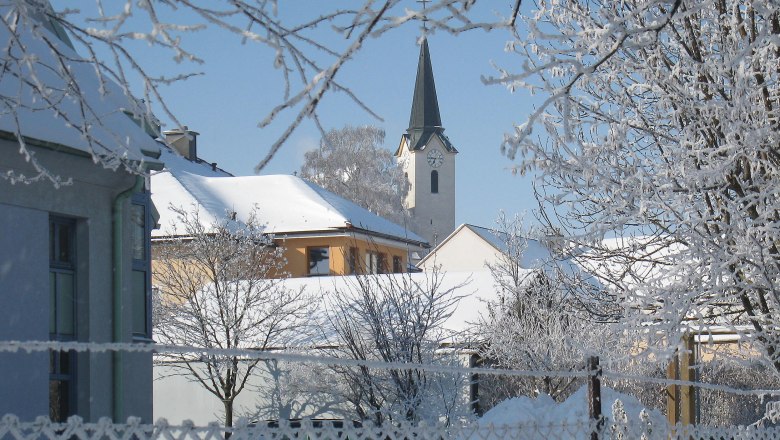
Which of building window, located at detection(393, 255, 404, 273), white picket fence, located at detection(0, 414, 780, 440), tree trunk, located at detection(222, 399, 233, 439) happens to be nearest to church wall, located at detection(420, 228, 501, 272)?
building window, located at detection(393, 255, 404, 273)

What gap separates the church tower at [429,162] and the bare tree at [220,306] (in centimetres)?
4345

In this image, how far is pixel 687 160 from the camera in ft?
21.5

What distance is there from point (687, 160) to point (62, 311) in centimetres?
582

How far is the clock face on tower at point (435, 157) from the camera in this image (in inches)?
3046

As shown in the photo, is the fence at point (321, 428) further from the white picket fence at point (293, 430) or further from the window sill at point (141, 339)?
the window sill at point (141, 339)

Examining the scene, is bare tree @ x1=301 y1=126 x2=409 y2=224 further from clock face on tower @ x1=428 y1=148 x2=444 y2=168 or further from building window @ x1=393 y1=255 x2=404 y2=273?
clock face on tower @ x1=428 y1=148 x2=444 y2=168

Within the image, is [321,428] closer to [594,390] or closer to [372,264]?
[594,390]

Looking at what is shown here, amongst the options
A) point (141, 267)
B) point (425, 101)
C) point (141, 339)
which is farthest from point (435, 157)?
point (141, 339)

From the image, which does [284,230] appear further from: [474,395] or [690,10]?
[690,10]

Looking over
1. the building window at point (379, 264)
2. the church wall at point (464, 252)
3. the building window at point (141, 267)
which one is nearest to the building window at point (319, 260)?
the church wall at point (464, 252)

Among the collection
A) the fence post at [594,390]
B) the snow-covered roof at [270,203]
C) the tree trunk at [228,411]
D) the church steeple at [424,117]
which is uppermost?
the church steeple at [424,117]

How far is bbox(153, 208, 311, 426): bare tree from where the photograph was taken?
998 inches

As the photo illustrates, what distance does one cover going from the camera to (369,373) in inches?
695

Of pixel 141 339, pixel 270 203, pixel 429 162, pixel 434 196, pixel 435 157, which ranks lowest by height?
pixel 141 339
